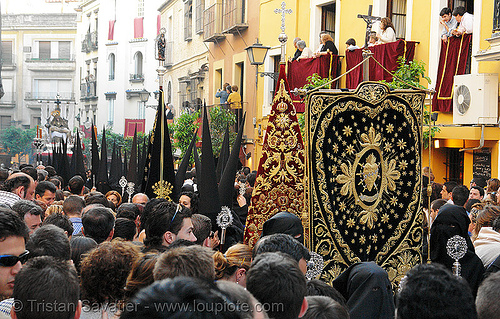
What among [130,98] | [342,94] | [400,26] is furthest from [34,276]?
[130,98]

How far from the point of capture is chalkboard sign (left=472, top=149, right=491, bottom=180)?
1191 centimetres

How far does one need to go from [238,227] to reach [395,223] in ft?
6.02

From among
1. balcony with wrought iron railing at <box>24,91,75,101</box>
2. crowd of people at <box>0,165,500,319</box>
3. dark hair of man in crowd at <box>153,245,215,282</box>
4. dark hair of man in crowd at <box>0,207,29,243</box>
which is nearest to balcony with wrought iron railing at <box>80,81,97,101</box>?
balcony with wrought iron railing at <box>24,91,75,101</box>

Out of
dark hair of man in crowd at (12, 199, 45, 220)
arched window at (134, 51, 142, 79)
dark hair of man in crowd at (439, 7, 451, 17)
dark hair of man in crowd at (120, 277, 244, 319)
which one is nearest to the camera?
dark hair of man in crowd at (120, 277, 244, 319)

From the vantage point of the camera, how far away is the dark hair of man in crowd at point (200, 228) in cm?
530

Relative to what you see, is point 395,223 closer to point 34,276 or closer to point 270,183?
point 270,183

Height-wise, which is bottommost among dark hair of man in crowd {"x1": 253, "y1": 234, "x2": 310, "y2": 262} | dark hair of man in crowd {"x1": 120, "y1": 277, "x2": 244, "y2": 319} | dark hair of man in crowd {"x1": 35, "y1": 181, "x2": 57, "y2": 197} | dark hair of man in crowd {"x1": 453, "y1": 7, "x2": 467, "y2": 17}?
dark hair of man in crowd {"x1": 35, "y1": 181, "x2": 57, "y2": 197}

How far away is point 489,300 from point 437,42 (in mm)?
11021

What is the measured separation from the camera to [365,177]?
5.30m

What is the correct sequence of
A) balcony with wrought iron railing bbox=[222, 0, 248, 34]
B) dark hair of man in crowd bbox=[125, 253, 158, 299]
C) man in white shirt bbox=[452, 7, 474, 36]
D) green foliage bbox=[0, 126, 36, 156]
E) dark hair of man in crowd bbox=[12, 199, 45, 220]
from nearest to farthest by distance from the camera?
dark hair of man in crowd bbox=[125, 253, 158, 299] < dark hair of man in crowd bbox=[12, 199, 45, 220] < man in white shirt bbox=[452, 7, 474, 36] < balcony with wrought iron railing bbox=[222, 0, 248, 34] < green foliage bbox=[0, 126, 36, 156]

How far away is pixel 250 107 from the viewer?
21.2m

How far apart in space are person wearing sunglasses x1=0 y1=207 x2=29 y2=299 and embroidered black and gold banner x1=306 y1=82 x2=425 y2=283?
91.3 inches

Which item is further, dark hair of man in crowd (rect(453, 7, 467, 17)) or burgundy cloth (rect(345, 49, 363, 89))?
burgundy cloth (rect(345, 49, 363, 89))

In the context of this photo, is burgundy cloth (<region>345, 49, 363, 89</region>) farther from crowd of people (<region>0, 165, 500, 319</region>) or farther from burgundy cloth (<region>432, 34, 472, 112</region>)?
crowd of people (<region>0, 165, 500, 319</region>)
